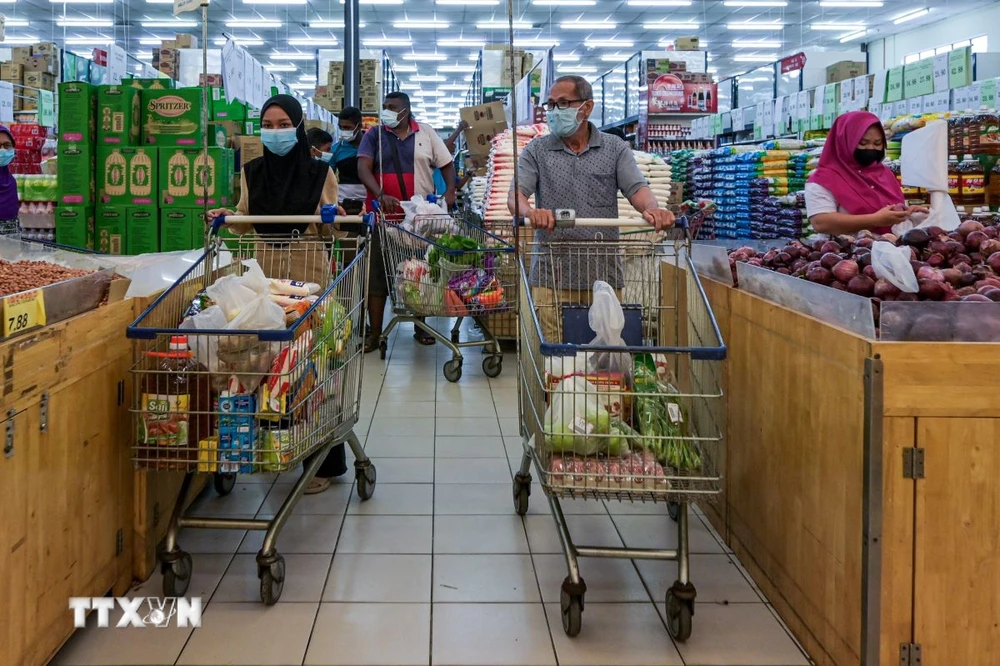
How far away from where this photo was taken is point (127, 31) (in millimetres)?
19062

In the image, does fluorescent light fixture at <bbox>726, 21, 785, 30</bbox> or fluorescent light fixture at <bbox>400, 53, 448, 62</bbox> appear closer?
fluorescent light fixture at <bbox>726, 21, 785, 30</bbox>

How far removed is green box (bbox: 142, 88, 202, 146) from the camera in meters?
6.70

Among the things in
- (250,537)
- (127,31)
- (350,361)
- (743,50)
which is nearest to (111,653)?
(250,537)

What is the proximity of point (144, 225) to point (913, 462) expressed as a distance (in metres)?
6.13

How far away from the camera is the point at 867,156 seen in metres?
3.90

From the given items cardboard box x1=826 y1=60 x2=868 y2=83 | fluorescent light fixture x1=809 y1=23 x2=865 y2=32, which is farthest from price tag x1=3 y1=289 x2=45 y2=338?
fluorescent light fixture x1=809 y1=23 x2=865 y2=32

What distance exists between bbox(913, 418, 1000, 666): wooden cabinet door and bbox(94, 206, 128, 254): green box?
624 cm

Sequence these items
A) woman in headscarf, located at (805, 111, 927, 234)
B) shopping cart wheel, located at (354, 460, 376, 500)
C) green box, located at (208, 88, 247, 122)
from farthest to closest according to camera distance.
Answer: green box, located at (208, 88, 247, 122) < woman in headscarf, located at (805, 111, 927, 234) < shopping cart wheel, located at (354, 460, 376, 500)

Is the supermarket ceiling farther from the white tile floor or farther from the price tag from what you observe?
the price tag

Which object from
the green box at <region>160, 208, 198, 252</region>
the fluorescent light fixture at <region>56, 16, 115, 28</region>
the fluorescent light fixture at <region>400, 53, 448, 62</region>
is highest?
the fluorescent light fixture at <region>400, 53, 448, 62</region>

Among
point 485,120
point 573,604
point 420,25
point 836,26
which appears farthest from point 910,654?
point 836,26

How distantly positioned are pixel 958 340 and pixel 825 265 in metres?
0.65

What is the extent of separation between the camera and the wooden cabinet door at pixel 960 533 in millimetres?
1988

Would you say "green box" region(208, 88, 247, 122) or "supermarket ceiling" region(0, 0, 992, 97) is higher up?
"supermarket ceiling" region(0, 0, 992, 97)
